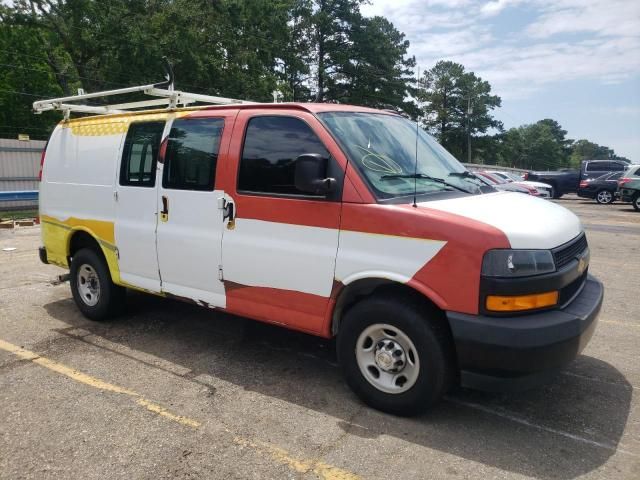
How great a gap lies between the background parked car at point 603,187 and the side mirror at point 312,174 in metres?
23.7

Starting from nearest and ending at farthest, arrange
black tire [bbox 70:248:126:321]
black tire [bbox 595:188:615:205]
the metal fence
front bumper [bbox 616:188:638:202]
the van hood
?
the van hood, black tire [bbox 70:248:126:321], the metal fence, front bumper [bbox 616:188:638:202], black tire [bbox 595:188:615:205]

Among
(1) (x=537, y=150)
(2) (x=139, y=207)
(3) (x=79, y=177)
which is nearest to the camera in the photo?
(2) (x=139, y=207)

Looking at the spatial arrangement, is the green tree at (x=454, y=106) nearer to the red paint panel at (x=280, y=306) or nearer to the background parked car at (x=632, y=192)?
the background parked car at (x=632, y=192)

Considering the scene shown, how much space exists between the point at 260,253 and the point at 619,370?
3158mm

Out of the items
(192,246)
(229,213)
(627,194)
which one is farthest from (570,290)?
(627,194)

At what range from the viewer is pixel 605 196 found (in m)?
23.5

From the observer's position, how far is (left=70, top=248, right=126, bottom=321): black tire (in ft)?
17.5

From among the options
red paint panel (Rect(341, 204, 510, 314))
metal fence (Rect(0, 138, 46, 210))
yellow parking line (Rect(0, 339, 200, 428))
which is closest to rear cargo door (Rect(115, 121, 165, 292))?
yellow parking line (Rect(0, 339, 200, 428))

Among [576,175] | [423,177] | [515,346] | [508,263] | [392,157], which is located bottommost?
[515,346]

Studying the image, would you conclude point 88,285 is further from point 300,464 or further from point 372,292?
point 300,464

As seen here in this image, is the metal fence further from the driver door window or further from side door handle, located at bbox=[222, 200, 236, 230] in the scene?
the driver door window

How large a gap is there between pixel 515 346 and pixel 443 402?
3.20 ft

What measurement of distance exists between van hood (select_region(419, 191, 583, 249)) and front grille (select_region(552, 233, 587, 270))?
0.04 metres

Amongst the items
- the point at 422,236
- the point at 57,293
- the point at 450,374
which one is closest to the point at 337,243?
the point at 422,236
